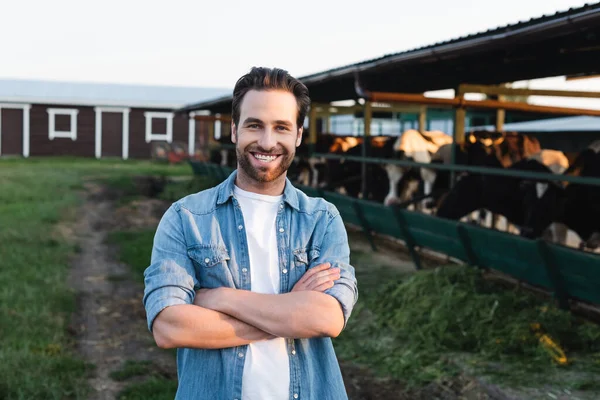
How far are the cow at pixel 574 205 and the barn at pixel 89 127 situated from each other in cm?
2750

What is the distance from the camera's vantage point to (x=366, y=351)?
19.1 feet

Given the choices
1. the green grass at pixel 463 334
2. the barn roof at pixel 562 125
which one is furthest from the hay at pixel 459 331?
the barn roof at pixel 562 125

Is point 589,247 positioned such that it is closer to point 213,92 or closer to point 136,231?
point 136,231

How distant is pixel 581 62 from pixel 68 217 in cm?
985

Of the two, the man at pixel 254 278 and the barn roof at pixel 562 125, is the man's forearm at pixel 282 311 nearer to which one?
the man at pixel 254 278

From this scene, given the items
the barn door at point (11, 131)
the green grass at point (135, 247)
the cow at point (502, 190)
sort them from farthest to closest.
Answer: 1. the barn door at point (11, 131)
2. the green grass at point (135, 247)
3. the cow at point (502, 190)

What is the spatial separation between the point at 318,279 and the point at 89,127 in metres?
34.3

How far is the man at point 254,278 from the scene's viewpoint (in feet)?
6.82

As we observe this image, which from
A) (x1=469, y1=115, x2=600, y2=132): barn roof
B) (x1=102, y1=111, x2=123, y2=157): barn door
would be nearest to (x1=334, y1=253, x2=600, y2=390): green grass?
(x1=469, y1=115, x2=600, y2=132): barn roof

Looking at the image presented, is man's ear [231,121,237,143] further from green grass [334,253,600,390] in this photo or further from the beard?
green grass [334,253,600,390]

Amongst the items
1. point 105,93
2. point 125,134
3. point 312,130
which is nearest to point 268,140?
point 312,130

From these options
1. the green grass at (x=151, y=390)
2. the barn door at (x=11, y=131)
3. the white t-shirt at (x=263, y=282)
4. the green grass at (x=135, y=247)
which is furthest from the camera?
the barn door at (x=11, y=131)

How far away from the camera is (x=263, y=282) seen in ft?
7.16

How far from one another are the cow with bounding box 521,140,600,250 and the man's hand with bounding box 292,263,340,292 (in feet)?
19.6
